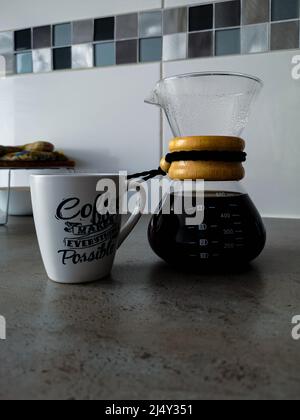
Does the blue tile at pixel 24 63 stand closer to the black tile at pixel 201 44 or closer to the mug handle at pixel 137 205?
the black tile at pixel 201 44

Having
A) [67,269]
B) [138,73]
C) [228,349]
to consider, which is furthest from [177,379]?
[138,73]

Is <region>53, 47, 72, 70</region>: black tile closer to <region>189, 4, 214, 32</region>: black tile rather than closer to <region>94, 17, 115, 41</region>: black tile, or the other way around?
<region>94, 17, 115, 41</region>: black tile

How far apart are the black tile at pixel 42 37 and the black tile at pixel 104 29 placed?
135mm

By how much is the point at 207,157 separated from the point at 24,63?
0.81 meters

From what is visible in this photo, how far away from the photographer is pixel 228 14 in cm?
87

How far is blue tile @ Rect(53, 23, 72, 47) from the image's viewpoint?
3.29 feet

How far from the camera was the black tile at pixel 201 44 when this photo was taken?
892mm

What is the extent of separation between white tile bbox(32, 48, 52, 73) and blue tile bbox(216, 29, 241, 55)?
425 mm

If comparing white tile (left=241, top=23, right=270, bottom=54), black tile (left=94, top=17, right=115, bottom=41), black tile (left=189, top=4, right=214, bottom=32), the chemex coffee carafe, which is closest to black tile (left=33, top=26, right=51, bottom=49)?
black tile (left=94, top=17, right=115, bottom=41)

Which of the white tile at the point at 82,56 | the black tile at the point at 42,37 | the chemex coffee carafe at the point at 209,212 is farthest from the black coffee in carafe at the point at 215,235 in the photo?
the black tile at the point at 42,37

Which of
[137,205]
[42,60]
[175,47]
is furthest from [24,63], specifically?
[137,205]

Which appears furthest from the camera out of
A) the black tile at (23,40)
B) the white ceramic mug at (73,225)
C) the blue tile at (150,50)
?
the black tile at (23,40)

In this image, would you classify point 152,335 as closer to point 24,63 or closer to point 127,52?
point 127,52

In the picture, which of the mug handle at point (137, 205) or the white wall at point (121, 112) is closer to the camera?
the mug handle at point (137, 205)
